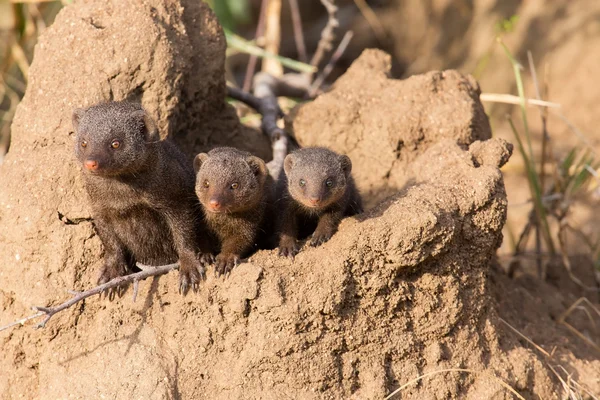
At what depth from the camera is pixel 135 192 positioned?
3742mm

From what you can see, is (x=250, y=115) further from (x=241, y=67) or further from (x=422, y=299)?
(x=241, y=67)

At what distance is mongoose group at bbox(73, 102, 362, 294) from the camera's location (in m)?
3.60

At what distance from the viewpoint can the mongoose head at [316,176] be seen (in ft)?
12.8

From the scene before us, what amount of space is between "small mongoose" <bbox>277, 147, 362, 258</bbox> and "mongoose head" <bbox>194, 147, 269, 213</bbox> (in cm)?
19

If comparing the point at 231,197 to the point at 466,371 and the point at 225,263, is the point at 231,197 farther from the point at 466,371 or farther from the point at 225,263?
the point at 466,371

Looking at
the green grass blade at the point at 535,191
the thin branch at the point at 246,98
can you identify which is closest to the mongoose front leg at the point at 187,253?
the thin branch at the point at 246,98

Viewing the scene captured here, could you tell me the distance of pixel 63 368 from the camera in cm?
364

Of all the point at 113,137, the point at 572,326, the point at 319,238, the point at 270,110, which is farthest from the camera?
the point at 270,110

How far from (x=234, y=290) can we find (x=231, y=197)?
0.57 meters

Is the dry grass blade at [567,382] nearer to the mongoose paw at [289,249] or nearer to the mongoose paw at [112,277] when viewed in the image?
the mongoose paw at [289,249]

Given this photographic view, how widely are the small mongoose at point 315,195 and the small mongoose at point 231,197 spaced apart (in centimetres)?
16

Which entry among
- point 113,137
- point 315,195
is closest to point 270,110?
point 315,195

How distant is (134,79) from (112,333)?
1404 millimetres

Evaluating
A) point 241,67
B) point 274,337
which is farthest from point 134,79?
point 241,67
